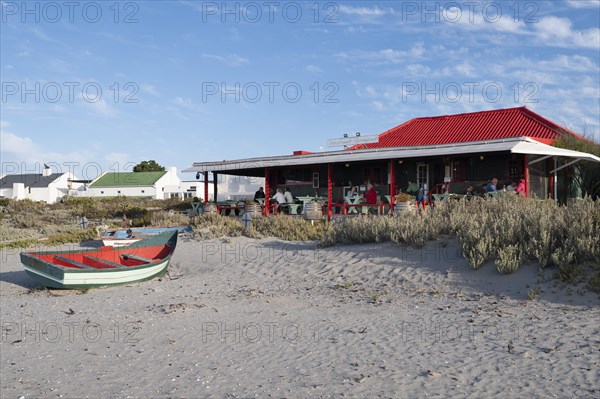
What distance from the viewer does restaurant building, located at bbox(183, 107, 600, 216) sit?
18859 mm

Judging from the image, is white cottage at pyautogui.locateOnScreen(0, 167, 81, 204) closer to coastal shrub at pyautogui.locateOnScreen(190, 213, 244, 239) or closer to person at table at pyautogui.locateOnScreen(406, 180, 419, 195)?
coastal shrub at pyautogui.locateOnScreen(190, 213, 244, 239)

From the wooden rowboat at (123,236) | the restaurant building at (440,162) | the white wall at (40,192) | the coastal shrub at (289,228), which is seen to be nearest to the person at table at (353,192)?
the restaurant building at (440,162)

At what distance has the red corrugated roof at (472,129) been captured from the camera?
26469 millimetres

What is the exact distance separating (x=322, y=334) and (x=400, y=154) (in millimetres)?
12081

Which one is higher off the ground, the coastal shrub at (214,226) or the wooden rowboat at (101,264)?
the coastal shrub at (214,226)

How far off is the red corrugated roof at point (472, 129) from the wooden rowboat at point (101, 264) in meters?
15.4

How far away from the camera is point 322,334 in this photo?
7762 millimetres

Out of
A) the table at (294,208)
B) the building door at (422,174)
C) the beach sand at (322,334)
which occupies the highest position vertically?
the building door at (422,174)

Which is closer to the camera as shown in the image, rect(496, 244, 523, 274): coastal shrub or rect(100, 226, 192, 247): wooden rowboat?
rect(496, 244, 523, 274): coastal shrub

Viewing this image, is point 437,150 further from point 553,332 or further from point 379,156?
point 553,332

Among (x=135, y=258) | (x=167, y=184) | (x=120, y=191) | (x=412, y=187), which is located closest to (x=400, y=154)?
(x=412, y=187)

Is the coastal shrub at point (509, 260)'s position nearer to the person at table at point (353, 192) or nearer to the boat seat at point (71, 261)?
the boat seat at point (71, 261)

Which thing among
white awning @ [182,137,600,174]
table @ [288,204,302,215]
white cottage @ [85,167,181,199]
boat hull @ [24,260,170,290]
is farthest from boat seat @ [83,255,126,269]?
white cottage @ [85,167,181,199]

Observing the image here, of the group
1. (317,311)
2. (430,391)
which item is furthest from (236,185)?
(430,391)
